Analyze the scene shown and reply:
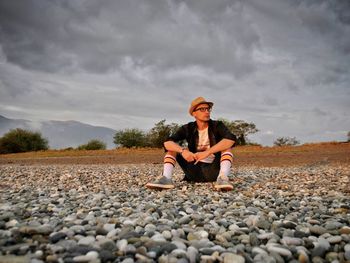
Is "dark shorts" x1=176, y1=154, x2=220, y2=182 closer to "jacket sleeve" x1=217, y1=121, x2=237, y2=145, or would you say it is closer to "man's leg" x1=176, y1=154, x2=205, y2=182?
"man's leg" x1=176, y1=154, x2=205, y2=182

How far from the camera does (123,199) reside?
5121 mm

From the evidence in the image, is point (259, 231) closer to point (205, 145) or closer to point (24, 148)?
point (205, 145)

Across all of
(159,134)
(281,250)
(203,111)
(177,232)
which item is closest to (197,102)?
(203,111)

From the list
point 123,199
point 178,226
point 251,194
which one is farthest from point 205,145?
point 178,226

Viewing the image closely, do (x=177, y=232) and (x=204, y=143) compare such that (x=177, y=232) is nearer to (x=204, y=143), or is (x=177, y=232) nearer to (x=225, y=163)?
(x=225, y=163)

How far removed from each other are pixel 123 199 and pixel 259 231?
8.49ft

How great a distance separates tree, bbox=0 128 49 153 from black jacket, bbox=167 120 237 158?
3856 centimetres

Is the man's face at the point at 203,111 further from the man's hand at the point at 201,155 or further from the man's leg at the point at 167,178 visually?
the man's leg at the point at 167,178

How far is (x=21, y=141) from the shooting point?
4059cm

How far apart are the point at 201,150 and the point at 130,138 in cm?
3157

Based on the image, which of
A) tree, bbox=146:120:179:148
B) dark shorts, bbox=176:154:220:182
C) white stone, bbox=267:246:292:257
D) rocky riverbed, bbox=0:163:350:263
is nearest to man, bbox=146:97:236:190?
dark shorts, bbox=176:154:220:182

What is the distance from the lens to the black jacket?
21.0 ft

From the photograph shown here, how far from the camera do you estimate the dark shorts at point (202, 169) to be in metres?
6.68

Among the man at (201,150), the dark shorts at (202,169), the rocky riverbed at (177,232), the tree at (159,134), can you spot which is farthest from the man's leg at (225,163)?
the tree at (159,134)
